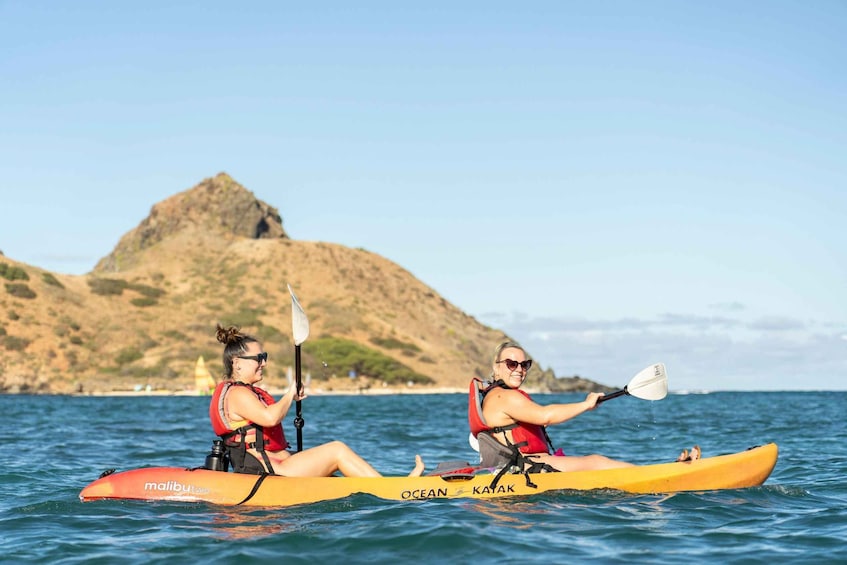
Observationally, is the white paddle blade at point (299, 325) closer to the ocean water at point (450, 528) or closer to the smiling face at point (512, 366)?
the ocean water at point (450, 528)

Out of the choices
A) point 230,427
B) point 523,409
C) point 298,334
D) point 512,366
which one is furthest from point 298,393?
point 523,409

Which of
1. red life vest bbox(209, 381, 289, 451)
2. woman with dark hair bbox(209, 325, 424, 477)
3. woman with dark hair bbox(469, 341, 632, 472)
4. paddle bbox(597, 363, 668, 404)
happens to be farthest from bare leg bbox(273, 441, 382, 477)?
paddle bbox(597, 363, 668, 404)

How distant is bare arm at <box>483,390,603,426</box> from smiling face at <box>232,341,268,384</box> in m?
2.29

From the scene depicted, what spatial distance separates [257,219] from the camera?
4906 inches

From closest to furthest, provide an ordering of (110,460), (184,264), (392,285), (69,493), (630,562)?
(630,562)
(69,493)
(110,460)
(184,264)
(392,285)

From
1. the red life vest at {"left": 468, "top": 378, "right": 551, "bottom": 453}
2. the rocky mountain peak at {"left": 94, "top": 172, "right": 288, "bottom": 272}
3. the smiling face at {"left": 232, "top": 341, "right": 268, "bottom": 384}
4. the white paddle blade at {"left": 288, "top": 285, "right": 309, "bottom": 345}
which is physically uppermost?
the rocky mountain peak at {"left": 94, "top": 172, "right": 288, "bottom": 272}

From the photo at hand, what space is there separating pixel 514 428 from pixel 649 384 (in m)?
1.69

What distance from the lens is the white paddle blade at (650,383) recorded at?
9.98 meters

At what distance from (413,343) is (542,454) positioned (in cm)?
9402

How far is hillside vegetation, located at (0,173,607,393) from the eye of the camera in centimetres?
8388

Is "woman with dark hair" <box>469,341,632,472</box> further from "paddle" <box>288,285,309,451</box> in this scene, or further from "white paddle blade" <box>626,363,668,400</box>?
"paddle" <box>288,285,309,451</box>

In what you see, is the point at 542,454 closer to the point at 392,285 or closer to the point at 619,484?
the point at 619,484

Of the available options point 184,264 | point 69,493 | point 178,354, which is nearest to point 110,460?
point 69,493

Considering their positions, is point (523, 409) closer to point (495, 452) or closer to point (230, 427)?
point (495, 452)
